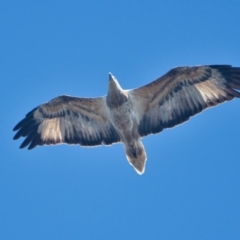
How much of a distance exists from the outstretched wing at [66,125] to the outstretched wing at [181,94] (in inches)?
36.0

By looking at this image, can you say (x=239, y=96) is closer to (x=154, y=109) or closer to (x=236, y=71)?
(x=236, y=71)

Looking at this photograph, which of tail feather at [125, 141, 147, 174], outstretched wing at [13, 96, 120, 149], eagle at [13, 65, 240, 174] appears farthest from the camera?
outstretched wing at [13, 96, 120, 149]

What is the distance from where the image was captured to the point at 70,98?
2361 cm

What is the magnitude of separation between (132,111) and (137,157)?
1.13 metres

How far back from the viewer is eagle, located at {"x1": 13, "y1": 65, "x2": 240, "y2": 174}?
22.9m

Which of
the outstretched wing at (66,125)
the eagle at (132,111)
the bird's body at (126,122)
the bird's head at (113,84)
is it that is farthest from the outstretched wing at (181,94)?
the outstretched wing at (66,125)

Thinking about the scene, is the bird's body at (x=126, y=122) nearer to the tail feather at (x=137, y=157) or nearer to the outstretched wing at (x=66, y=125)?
the tail feather at (x=137, y=157)

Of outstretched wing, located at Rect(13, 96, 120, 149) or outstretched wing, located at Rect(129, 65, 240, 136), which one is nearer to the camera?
outstretched wing, located at Rect(129, 65, 240, 136)

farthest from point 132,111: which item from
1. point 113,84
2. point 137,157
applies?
point 137,157

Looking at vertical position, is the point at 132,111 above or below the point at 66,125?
below

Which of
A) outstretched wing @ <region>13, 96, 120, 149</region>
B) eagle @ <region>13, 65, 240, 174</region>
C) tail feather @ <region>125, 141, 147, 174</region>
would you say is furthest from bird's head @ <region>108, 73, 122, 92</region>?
tail feather @ <region>125, 141, 147, 174</region>

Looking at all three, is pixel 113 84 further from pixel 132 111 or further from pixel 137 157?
pixel 137 157

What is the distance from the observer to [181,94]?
76.5 feet

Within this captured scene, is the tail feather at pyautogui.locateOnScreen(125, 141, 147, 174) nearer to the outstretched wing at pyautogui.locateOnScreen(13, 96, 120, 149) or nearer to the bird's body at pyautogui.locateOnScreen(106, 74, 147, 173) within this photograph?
the bird's body at pyautogui.locateOnScreen(106, 74, 147, 173)
